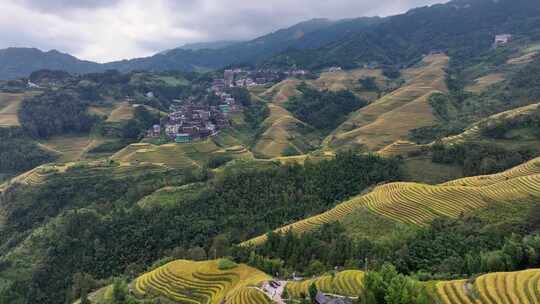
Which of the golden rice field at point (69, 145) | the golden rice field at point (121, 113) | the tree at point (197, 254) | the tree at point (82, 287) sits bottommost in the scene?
the tree at point (82, 287)

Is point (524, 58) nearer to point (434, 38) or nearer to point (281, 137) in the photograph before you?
point (281, 137)

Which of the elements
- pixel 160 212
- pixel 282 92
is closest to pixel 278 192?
pixel 160 212

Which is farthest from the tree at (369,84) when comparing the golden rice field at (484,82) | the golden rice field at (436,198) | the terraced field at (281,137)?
the golden rice field at (436,198)

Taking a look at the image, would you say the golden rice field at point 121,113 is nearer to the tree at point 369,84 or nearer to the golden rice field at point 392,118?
the golden rice field at point 392,118

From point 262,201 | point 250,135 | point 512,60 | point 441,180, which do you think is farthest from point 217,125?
point 512,60

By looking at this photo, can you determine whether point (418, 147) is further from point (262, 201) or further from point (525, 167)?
point (262, 201)

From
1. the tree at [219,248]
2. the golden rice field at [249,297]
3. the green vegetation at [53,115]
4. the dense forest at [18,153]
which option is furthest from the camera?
the green vegetation at [53,115]

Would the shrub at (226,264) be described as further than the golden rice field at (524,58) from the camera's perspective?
No

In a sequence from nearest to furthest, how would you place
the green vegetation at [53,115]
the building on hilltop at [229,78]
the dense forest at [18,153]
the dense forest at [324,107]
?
the dense forest at [18,153] → the green vegetation at [53,115] → the dense forest at [324,107] → the building on hilltop at [229,78]
